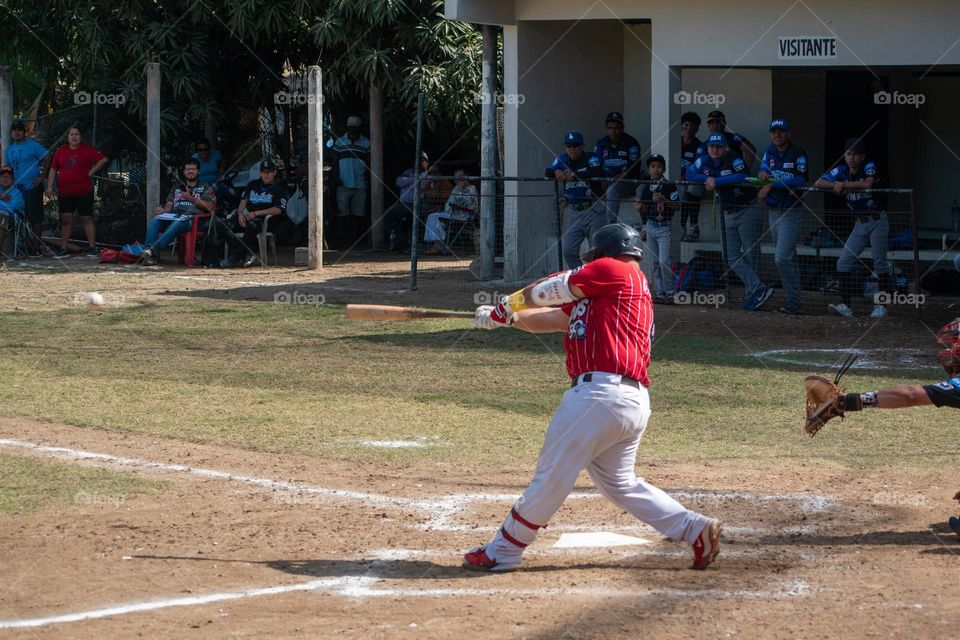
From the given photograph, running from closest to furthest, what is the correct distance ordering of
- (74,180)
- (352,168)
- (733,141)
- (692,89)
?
1. (733,141)
2. (692,89)
3. (74,180)
4. (352,168)

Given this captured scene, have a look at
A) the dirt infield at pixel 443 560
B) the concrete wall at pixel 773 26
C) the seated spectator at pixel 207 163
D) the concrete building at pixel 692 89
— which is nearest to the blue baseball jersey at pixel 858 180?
the concrete wall at pixel 773 26

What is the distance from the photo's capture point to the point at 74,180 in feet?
70.3

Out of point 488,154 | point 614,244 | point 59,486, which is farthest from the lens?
point 488,154

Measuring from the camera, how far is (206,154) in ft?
72.0

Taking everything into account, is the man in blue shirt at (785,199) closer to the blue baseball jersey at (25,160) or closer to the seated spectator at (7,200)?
the seated spectator at (7,200)

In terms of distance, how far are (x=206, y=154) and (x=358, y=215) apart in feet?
9.70

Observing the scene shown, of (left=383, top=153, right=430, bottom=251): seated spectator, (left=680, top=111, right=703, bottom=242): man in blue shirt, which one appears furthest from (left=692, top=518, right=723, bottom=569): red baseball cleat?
(left=383, top=153, right=430, bottom=251): seated spectator

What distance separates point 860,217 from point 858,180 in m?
0.41

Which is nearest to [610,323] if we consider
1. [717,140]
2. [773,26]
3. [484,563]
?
[484,563]

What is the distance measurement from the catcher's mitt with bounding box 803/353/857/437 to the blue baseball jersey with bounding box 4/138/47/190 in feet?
56.7

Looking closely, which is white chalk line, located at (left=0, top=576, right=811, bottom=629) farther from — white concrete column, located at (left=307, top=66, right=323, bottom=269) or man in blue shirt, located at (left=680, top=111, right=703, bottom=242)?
white concrete column, located at (left=307, top=66, right=323, bottom=269)

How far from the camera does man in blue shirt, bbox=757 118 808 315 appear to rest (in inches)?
591

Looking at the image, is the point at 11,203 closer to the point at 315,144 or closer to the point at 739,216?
the point at 315,144

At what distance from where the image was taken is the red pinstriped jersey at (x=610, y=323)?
6258 millimetres
